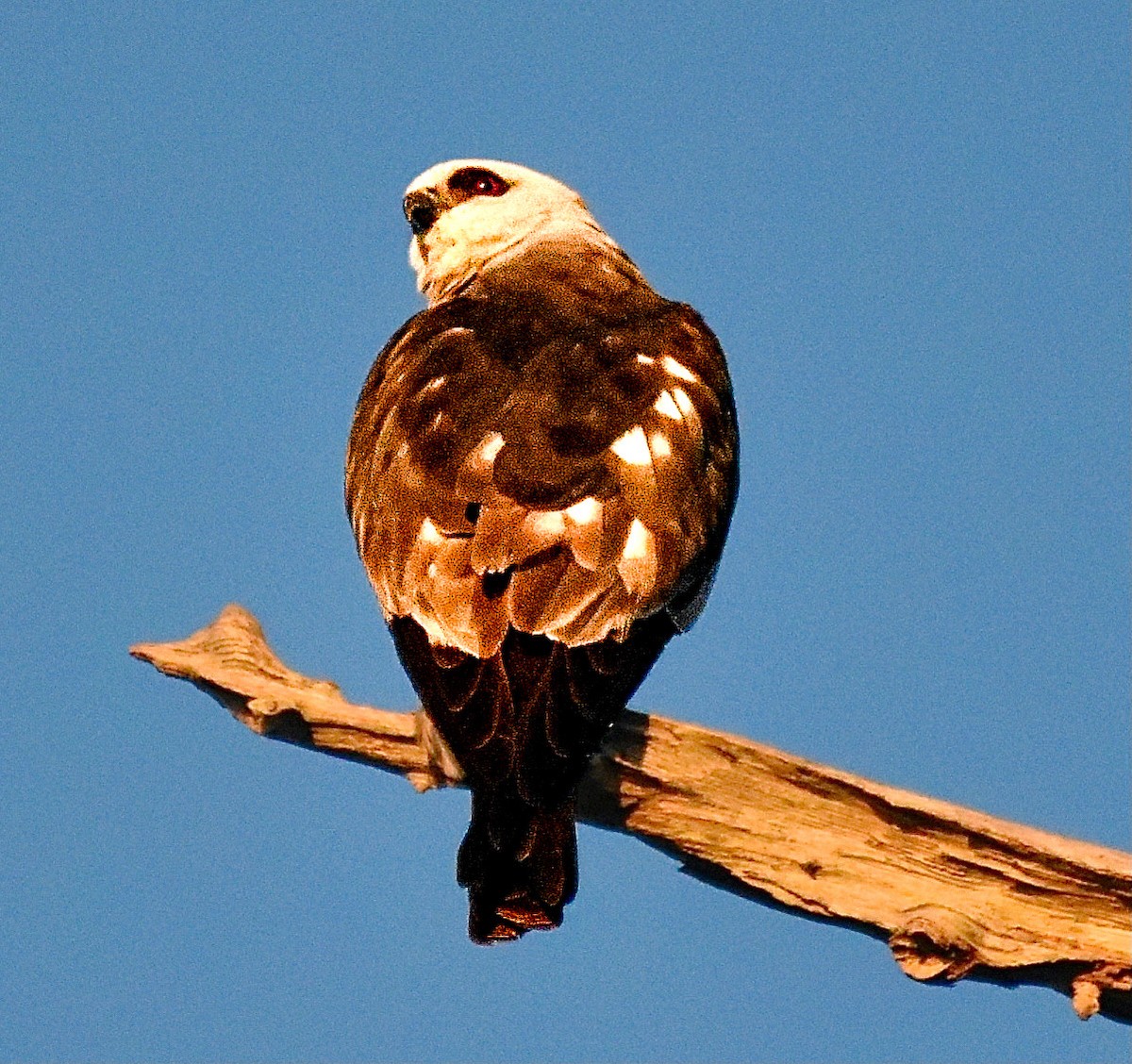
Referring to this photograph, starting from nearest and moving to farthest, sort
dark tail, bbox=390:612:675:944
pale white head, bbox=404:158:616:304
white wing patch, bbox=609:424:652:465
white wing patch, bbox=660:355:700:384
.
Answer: dark tail, bbox=390:612:675:944, white wing patch, bbox=609:424:652:465, white wing patch, bbox=660:355:700:384, pale white head, bbox=404:158:616:304

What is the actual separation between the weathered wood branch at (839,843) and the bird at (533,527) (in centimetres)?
53

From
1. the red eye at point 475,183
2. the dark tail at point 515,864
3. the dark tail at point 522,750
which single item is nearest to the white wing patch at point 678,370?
the dark tail at point 522,750

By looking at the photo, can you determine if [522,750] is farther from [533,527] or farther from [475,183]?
[475,183]

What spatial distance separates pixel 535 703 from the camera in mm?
6023

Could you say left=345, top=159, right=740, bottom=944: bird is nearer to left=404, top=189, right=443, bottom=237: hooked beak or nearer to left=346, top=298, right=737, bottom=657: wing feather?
left=346, top=298, right=737, bottom=657: wing feather

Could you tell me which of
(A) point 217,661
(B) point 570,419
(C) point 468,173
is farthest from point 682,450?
(C) point 468,173

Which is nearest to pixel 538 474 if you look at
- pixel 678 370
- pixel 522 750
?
pixel 522 750

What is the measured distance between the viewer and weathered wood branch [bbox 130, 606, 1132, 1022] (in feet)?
20.9

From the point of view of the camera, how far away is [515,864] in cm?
609

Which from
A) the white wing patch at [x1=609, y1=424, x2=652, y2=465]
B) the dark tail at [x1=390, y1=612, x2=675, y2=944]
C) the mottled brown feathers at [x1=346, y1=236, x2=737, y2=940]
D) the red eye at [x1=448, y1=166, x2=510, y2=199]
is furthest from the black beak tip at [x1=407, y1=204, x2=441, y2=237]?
the dark tail at [x1=390, y1=612, x2=675, y2=944]

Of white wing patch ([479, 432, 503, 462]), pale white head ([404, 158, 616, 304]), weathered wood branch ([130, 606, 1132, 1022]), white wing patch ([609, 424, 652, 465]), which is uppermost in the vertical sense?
pale white head ([404, 158, 616, 304])

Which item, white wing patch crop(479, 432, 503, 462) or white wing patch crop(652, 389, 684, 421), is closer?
white wing patch crop(479, 432, 503, 462)

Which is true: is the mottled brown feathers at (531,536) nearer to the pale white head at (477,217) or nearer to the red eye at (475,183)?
the pale white head at (477,217)

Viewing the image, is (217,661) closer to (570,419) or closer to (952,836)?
(570,419)
